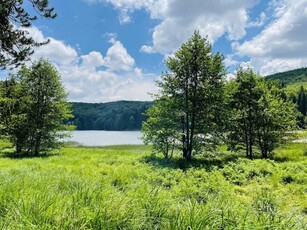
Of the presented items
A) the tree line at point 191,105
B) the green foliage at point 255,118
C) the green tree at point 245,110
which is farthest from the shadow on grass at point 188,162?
the green foliage at point 255,118

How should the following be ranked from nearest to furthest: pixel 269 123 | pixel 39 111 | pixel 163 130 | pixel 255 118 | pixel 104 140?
pixel 163 130 → pixel 269 123 → pixel 255 118 → pixel 39 111 → pixel 104 140

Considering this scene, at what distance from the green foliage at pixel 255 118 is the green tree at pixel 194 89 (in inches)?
145

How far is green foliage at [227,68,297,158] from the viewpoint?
23.7m

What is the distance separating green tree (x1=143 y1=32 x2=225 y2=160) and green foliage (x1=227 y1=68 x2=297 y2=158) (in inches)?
145

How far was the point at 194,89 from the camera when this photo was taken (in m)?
20.6

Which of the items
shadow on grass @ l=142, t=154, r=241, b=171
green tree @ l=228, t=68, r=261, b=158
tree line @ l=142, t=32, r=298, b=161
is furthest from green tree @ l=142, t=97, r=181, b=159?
green tree @ l=228, t=68, r=261, b=158

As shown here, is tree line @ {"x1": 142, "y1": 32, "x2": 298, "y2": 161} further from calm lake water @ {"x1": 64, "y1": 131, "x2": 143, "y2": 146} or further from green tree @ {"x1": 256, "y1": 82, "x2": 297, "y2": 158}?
calm lake water @ {"x1": 64, "y1": 131, "x2": 143, "y2": 146}

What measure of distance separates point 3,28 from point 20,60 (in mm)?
1622

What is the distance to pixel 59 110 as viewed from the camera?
2709 cm

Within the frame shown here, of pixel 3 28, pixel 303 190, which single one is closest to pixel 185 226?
pixel 303 190

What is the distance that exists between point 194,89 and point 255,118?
7.37 m

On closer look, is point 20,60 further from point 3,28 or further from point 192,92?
point 192,92

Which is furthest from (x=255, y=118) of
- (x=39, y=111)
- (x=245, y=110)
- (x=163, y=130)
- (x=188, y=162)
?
(x=39, y=111)

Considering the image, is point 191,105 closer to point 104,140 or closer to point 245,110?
point 245,110
